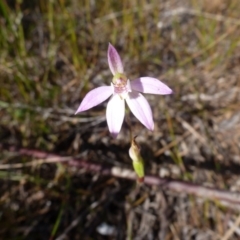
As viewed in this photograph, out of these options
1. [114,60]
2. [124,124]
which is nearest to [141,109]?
[114,60]

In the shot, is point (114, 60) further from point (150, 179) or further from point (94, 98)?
point (150, 179)

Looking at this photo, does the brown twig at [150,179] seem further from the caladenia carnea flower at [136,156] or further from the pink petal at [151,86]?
the pink petal at [151,86]

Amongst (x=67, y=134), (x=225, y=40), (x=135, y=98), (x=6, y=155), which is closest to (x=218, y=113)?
(x=225, y=40)

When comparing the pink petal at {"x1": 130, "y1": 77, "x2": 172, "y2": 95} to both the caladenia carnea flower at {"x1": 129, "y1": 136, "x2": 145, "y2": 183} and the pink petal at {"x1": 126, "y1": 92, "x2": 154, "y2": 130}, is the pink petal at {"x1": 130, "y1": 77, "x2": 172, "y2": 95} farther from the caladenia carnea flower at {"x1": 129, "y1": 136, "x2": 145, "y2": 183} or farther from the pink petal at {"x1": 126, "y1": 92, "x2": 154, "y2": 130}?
the caladenia carnea flower at {"x1": 129, "y1": 136, "x2": 145, "y2": 183}

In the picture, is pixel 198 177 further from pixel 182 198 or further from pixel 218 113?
pixel 218 113

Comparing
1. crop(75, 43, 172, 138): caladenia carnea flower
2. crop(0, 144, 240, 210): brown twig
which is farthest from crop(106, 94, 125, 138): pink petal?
crop(0, 144, 240, 210): brown twig

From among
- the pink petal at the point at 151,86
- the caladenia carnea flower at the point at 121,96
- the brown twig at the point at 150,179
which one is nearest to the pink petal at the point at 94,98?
the caladenia carnea flower at the point at 121,96
